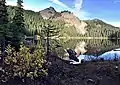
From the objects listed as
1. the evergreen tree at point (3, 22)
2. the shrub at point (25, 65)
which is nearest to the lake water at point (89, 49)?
the evergreen tree at point (3, 22)

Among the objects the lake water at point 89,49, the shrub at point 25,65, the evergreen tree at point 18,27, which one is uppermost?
the evergreen tree at point 18,27

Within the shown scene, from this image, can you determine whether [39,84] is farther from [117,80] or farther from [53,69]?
[117,80]

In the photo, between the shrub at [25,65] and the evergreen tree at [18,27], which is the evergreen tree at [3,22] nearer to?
the evergreen tree at [18,27]

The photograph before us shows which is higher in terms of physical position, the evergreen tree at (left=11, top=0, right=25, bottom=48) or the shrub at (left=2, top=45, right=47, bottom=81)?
the evergreen tree at (left=11, top=0, right=25, bottom=48)

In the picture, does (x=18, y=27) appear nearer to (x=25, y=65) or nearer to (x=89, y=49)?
(x=25, y=65)

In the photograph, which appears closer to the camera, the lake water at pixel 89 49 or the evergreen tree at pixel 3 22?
the evergreen tree at pixel 3 22

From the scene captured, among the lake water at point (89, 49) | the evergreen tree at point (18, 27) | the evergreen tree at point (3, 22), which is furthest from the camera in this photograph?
the lake water at point (89, 49)

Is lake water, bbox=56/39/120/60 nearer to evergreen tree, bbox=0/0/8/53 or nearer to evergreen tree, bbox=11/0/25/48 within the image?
evergreen tree, bbox=11/0/25/48

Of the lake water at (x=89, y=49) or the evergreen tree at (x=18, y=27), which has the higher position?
the evergreen tree at (x=18, y=27)

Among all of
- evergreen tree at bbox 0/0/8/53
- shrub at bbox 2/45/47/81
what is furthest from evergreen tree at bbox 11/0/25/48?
shrub at bbox 2/45/47/81

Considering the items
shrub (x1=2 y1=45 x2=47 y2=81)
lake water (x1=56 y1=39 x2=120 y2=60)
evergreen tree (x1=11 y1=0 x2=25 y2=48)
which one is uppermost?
evergreen tree (x1=11 y1=0 x2=25 y2=48)

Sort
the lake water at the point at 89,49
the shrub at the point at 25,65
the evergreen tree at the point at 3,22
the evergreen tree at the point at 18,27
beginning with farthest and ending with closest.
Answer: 1. the lake water at the point at 89,49
2. the evergreen tree at the point at 18,27
3. the evergreen tree at the point at 3,22
4. the shrub at the point at 25,65

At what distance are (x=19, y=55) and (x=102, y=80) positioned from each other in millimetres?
7716

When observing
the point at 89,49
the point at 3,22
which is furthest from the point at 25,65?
the point at 89,49
